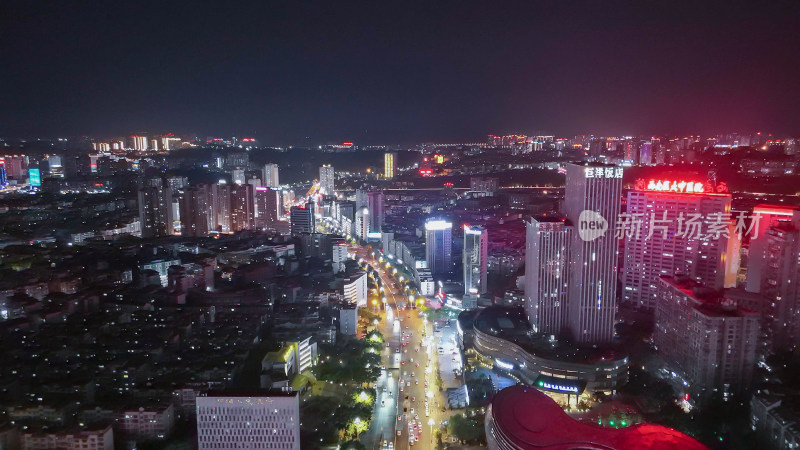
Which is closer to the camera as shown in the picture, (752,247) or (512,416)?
(512,416)

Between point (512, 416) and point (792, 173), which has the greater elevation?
point (792, 173)

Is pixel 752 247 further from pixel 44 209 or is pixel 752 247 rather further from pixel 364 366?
pixel 44 209

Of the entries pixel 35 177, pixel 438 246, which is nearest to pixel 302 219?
pixel 438 246

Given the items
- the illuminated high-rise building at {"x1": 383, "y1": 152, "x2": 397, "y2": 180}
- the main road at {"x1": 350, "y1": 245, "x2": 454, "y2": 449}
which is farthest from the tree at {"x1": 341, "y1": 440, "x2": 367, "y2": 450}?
the illuminated high-rise building at {"x1": 383, "y1": 152, "x2": 397, "y2": 180}

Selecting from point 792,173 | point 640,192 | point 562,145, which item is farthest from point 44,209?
point 562,145

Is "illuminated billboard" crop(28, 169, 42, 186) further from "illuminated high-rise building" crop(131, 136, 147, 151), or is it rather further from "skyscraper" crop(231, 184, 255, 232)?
"illuminated high-rise building" crop(131, 136, 147, 151)

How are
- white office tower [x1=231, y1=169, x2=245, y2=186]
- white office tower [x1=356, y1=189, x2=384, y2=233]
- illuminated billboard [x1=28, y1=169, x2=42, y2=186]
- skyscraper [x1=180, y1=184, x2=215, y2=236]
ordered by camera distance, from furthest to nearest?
white office tower [x1=231, y1=169, x2=245, y2=186]
illuminated billboard [x1=28, y1=169, x2=42, y2=186]
white office tower [x1=356, y1=189, x2=384, y2=233]
skyscraper [x1=180, y1=184, x2=215, y2=236]
